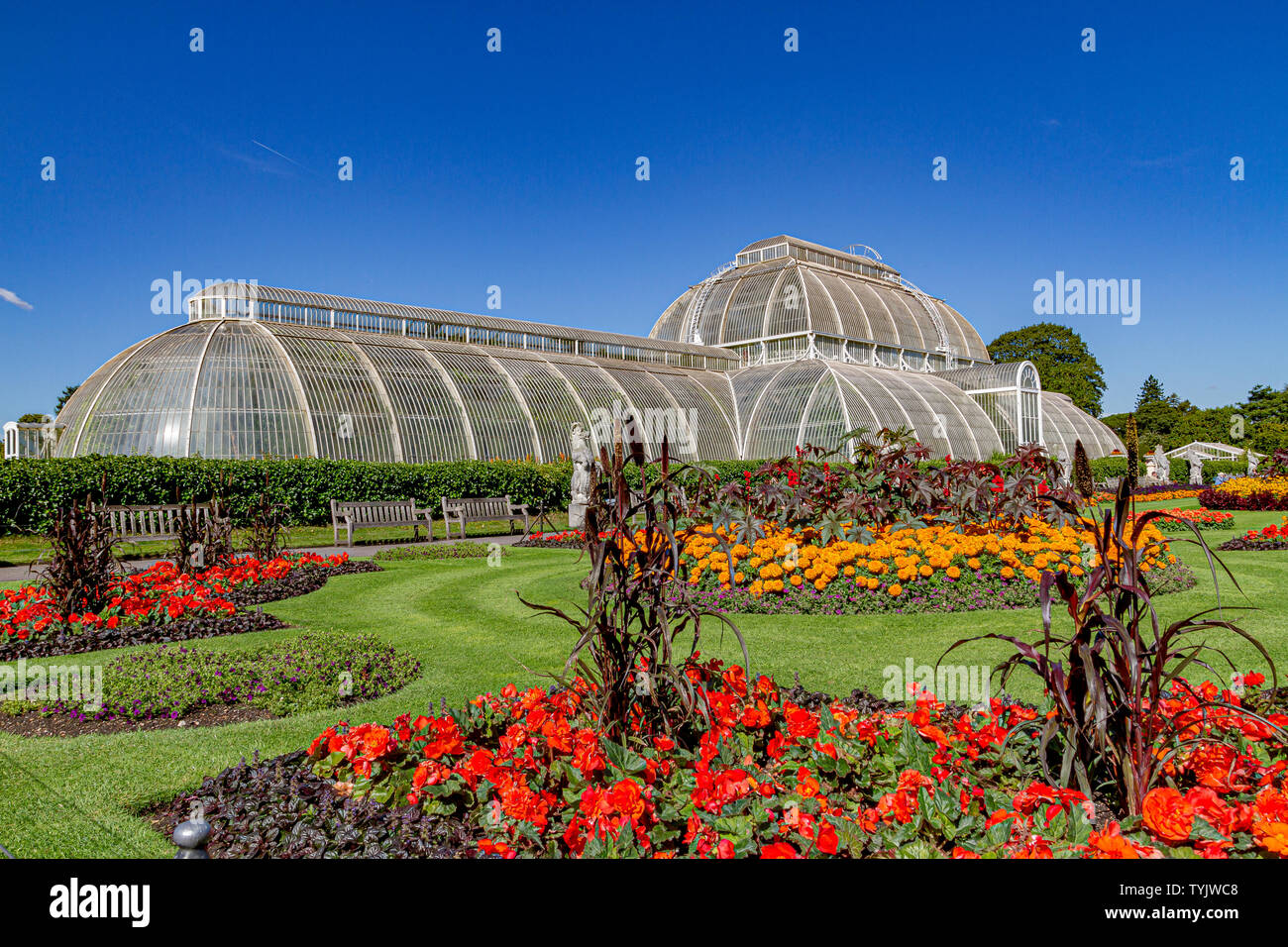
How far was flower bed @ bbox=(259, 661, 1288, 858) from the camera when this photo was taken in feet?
9.93

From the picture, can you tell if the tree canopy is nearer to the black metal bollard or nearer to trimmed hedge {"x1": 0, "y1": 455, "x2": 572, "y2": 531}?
trimmed hedge {"x1": 0, "y1": 455, "x2": 572, "y2": 531}

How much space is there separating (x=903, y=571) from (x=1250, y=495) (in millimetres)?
18396

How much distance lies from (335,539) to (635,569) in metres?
14.3

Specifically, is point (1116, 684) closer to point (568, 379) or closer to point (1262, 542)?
point (1262, 542)

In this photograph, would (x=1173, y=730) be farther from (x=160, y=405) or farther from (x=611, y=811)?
(x=160, y=405)

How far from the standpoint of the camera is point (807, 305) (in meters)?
41.4

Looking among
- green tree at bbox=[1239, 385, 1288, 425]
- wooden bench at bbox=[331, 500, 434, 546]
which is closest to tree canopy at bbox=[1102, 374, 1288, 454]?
green tree at bbox=[1239, 385, 1288, 425]

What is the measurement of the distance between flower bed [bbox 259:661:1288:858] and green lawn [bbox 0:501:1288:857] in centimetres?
103

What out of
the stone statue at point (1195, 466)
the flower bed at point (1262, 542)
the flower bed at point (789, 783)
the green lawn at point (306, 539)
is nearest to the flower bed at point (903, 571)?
the flower bed at point (789, 783)

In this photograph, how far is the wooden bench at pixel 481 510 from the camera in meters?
19.1

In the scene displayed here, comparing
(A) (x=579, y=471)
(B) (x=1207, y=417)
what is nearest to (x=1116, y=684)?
(A) (x=579, y=471)

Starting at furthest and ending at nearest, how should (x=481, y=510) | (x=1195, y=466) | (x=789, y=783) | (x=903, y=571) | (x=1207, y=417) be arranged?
(x=1207, y=417)
(x=1195, y=466)
(x=481, y=510)
(x=903, y=571)
(x=789, y=783)

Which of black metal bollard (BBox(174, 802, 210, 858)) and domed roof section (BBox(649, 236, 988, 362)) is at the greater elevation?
domed roof section (BBox(649, 236, 988, 362))
